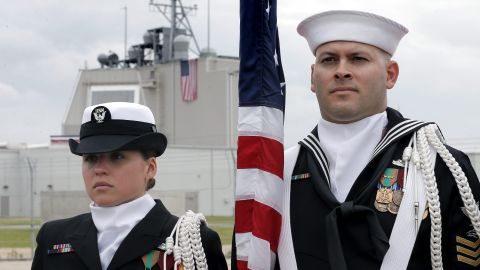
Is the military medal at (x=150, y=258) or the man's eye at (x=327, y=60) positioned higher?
the man's eye at (x=327, y=60)

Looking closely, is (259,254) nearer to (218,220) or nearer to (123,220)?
(123,220)

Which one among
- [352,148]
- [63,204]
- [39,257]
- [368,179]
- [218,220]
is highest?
[352,148]

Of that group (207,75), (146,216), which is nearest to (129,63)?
(207,75)

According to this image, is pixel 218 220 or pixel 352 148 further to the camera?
pixel 218 220

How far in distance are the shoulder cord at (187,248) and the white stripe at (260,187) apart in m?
0.28

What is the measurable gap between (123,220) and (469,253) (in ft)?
4.78

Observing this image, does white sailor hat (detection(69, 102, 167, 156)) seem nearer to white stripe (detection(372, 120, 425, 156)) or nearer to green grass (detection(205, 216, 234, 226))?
white stripe (detection(372, 120, 425, 156))

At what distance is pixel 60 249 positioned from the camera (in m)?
3.97

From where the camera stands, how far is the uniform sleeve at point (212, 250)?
13.0ft

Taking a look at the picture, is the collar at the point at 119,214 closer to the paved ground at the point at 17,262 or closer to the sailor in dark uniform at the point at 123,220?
the sailor in dark uniform at the point at 123,220

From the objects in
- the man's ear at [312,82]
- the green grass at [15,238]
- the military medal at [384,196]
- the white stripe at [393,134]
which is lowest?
the green grass at [15,238]

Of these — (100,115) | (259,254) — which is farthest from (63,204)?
(259,254)

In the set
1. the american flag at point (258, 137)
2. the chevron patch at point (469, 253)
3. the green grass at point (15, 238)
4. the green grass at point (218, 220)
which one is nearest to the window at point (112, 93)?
the green grass at point (218, 220)

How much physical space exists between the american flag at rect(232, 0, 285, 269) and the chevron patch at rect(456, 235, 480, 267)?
0.77 meters
